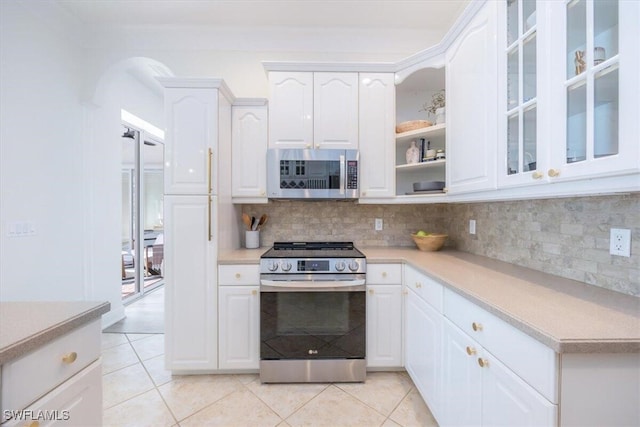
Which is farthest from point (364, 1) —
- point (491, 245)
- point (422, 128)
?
point (491, 245)

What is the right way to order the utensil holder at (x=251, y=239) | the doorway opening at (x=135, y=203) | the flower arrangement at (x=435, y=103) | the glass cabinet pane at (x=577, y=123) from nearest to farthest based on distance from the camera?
the glass cabinet pane at (x=577, y=123) → the flower arrangement at (x=435, y=103) → the utensil holder at (x=251, y=239) → the doorway opening at (x=135, y=203)

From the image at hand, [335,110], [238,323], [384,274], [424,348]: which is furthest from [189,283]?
[335,110]

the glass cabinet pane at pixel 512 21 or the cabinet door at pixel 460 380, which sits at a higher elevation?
the glass cabinet pane at pixel 512 21

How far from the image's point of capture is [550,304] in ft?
3.33

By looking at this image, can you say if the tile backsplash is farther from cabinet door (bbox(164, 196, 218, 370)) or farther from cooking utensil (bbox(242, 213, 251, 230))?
cabinet door (bbox(164, 196, 218, 370))

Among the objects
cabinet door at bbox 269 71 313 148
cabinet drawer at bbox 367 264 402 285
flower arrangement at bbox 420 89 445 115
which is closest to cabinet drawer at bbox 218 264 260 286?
cabinet drawer at bbox 367 264 402 285

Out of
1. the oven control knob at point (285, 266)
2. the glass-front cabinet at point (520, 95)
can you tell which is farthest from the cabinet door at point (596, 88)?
the oven control knob at point (285, 266)

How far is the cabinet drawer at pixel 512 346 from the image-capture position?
0.79 meters

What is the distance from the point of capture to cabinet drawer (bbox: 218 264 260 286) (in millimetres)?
2043

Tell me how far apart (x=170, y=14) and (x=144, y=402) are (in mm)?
3068

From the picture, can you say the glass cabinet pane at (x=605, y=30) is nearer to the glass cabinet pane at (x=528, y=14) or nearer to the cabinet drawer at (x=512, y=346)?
the glass cabinet pane at (x=528, y=14)

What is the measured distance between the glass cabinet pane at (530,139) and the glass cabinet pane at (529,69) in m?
0.08

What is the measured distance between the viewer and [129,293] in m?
3.88

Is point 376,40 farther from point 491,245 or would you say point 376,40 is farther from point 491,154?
point 491,245
